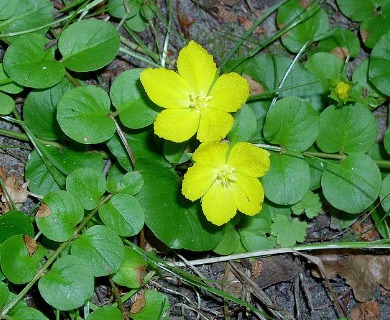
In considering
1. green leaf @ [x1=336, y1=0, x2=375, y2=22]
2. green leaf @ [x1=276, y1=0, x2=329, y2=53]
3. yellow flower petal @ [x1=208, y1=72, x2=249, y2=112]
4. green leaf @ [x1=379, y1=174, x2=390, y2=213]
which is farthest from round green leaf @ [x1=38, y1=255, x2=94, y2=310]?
green leaf @ [x1=336, y1=0, x2=375, y2=22]

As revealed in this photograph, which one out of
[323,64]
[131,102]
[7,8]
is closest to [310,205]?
[323,64]

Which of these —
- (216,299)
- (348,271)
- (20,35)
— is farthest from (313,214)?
(20,35)

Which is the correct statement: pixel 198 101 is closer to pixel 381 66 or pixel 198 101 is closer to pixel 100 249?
pixel 100 249

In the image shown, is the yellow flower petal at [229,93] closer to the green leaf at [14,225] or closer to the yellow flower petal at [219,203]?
the yellow flower petal at [219,203]

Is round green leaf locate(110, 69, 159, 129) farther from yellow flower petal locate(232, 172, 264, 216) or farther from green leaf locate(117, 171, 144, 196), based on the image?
yellow flower petal locate(232, 172, 264, 216)

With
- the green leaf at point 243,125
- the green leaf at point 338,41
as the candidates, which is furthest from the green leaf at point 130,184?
the green leaf at point 338,41
